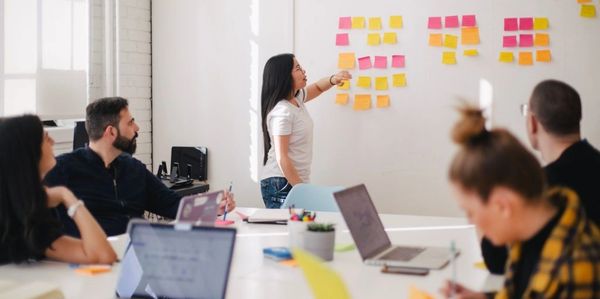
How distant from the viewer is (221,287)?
6.14 feet

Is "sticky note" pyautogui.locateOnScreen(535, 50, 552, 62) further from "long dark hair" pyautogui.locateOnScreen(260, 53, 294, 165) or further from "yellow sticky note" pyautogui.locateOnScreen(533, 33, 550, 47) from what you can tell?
"long dark hair" pyautogui.locateOnScreen(260, 53, 294, 165)

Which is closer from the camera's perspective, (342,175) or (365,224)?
(365,224)

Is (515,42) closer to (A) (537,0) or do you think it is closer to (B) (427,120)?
(A) (537,0)

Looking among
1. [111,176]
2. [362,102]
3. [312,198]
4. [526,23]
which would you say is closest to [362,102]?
[362,102]

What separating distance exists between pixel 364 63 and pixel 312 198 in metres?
1.48

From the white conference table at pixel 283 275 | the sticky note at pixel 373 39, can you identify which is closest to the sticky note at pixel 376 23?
the sticky note at pixel 373 39

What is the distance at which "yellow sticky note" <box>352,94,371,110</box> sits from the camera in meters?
4.89

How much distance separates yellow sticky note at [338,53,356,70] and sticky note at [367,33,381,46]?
14cm

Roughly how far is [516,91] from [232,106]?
1.95 m

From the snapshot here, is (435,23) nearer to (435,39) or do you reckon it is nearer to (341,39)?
(435,39)

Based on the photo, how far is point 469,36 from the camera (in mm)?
4656

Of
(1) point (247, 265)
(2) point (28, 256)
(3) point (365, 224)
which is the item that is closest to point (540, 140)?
(3) point (365, 224)

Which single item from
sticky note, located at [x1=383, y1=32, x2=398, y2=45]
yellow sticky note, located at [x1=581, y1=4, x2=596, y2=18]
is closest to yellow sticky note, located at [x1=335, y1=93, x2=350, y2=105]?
sticky note, located at [x1=383, y1=32, x2=398, y2=45]

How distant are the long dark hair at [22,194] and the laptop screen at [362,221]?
97 cm
